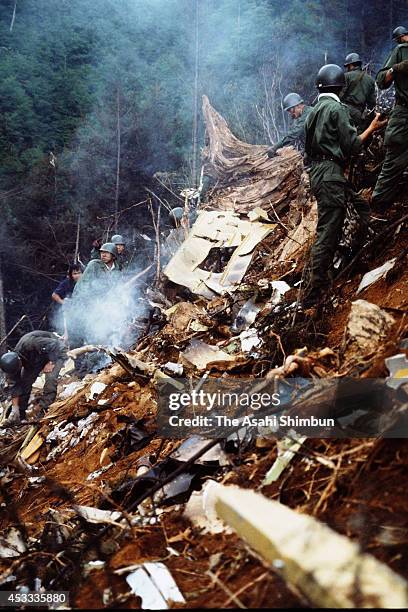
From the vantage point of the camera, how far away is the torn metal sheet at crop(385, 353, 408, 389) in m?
2.02

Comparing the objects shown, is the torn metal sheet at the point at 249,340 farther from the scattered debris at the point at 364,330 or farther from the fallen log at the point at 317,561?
the fallen log at the point at 317,561

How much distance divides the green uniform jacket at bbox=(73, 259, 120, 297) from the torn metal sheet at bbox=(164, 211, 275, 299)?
966mm

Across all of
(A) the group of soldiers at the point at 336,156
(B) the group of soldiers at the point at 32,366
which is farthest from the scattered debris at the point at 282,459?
(B) the group of soldiers at the point at 32,366

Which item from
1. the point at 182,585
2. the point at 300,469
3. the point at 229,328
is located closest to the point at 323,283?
the point at 229,328

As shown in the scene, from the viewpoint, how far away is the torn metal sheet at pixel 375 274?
12.7 ft

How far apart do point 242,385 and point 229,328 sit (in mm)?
1985

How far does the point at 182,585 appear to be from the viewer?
67.7 inches

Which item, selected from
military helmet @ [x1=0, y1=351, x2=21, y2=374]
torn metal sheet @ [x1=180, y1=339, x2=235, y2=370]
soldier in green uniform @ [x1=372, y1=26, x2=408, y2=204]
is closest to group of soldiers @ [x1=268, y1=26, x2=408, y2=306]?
soldier in green uniform @ [x1=372, y1=26, x2=408, y2=204]

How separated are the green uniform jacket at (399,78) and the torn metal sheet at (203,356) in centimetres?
269

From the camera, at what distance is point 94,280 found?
7.38m

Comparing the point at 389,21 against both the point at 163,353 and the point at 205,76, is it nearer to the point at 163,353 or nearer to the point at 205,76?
the point at 205,76

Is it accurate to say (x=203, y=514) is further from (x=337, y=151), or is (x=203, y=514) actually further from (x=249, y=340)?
(x=337, y=151)

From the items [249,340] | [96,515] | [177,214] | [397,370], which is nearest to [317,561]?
[397,370]

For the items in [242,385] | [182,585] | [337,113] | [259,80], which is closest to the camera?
[182,585]
